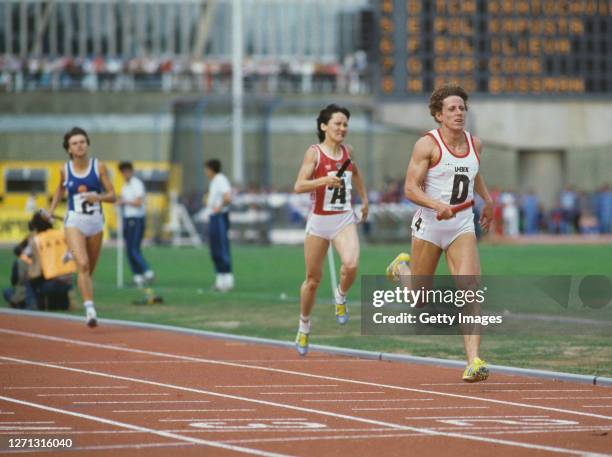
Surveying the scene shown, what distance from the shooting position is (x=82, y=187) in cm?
1636

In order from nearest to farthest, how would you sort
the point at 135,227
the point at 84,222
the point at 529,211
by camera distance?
1. the point at 84,222
2. the point at 135,227
3. the point at 529,211

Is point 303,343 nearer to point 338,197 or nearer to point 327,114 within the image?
point 338,197

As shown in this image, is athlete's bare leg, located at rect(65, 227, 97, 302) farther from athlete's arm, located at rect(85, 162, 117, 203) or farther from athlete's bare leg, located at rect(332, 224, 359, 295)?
athlete's bare leg, located at rect(332, 224, 359, 295)

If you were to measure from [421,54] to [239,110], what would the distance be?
20.2 feet

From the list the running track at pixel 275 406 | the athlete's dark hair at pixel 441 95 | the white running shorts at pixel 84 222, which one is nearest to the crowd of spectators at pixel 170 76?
the white running shorts at pixel 84 222

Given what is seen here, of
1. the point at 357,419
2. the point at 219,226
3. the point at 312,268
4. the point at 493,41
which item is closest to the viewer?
the point at 357,419

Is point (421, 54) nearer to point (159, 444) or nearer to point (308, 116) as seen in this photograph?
point (308, 116)

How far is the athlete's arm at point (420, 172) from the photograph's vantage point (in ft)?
36.7

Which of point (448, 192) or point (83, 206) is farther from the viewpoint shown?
point (83, 206)

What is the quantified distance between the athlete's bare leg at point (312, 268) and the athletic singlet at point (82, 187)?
339cm

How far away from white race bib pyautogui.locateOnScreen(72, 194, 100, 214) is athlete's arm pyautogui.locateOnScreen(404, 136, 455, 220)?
581cm

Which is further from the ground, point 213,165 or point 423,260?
point 213,165

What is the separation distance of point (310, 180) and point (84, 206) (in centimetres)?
366

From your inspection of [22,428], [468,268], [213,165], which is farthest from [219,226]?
[22,428]
